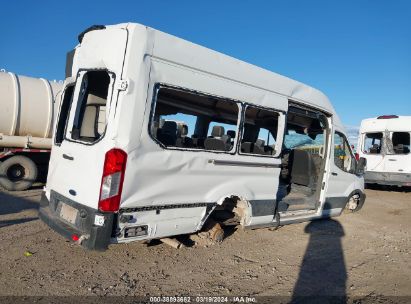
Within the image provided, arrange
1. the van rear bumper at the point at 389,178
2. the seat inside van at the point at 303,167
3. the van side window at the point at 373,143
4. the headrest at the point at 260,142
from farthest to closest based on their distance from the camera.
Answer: the van side window at the point at 373,143, the van rear bumper at the point at 389,178, the seat inside van at the point at 303,167, the headrest at the point at 260,142

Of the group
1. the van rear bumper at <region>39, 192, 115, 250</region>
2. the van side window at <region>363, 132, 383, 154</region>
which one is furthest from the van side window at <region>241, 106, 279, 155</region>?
the van side window at <region>363, 132, 383, 154</region>

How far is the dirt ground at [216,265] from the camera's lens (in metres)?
3.82

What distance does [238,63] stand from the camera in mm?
4781

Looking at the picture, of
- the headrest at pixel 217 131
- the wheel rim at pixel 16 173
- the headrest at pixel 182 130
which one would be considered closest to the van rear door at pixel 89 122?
the headrest at pixel 182 130

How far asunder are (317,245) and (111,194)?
3.65 metres

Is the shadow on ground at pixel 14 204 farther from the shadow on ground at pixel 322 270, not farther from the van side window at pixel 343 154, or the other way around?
the van side window at pixel 343 154

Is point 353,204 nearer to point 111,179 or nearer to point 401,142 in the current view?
point 401,142

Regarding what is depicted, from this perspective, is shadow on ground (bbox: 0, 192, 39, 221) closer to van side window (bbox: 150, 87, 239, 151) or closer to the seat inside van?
van side window (bbox: 150, 87, 239, 151)

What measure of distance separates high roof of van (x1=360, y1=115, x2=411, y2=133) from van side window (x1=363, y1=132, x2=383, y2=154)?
0.28 metres

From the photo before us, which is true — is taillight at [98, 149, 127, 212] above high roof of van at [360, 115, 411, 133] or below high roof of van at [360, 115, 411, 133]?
below

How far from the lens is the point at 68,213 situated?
4121 millimetres

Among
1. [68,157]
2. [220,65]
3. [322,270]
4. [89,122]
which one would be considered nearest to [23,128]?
[89,122]

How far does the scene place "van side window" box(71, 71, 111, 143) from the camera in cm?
433

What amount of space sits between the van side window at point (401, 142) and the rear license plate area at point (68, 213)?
11.6 metres
